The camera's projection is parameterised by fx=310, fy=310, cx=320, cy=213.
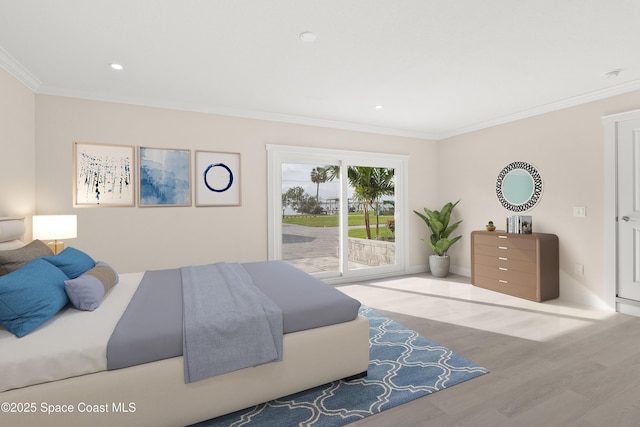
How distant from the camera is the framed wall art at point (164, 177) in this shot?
12.3 ft

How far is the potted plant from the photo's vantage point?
520 centimetres

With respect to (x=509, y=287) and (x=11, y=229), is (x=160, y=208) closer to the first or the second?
(x=11, y=229)

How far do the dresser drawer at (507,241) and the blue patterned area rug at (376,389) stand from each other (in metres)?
2.18

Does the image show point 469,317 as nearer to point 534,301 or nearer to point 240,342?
point 534,301

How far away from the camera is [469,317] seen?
3.39m

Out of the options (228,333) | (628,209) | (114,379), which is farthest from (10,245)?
(628,209)

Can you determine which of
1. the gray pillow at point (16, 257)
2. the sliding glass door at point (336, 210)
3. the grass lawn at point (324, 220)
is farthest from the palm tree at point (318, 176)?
the gray pillow at point (16, 257)

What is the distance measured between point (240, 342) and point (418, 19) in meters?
2.44

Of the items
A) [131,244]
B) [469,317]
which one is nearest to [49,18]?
[131,244]

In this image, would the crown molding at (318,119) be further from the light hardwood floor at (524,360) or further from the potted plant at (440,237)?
the light hardwood floor at (524,360)

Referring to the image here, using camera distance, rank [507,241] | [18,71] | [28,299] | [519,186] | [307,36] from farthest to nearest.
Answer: [519,186], [507,241], [18,71], [307,36], [28,299]

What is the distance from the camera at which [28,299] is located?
162 cm

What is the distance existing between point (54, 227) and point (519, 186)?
5610 millimetres

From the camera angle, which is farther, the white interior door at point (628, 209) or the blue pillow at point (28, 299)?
the white interior door at point (628, 209)
